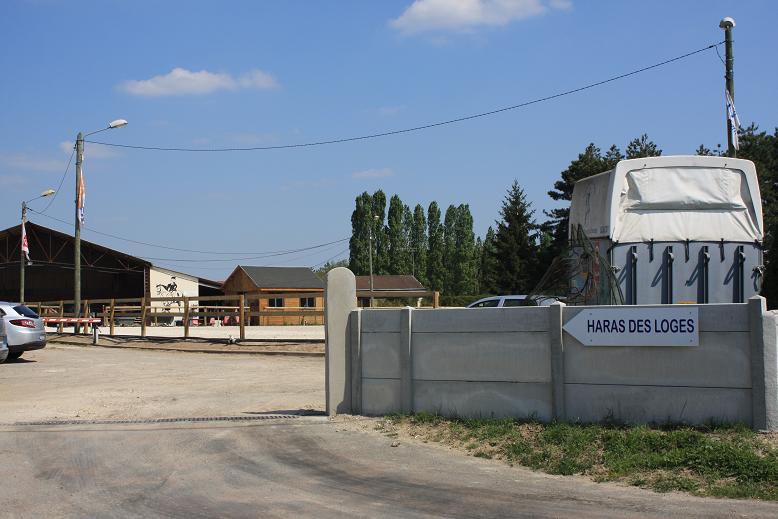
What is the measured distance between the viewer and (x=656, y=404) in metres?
9.20

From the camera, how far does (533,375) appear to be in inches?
396

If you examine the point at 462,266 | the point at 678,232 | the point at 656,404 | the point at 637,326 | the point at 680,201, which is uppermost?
the point at 462,266

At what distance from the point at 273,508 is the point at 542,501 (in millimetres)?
2415

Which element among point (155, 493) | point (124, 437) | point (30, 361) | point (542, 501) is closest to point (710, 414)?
point (542, 501)

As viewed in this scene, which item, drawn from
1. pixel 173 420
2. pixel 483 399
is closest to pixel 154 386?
pixel 173 420

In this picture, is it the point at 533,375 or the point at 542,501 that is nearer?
the point at 542,501

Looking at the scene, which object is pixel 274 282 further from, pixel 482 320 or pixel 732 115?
pixel 482 320

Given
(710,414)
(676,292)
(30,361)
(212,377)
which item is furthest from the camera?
(30,361)

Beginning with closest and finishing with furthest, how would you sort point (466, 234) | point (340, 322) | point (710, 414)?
point (710, 414) < point (340, 322) < point (466, 234)

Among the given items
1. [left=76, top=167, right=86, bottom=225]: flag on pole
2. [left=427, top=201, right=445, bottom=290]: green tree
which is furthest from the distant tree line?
[left=76, top=167, right=86, bottom=225]: flag on pole

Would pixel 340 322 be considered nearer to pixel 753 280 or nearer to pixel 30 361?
pixel 753 280

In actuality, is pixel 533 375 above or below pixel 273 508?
above

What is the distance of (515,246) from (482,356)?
164 ft

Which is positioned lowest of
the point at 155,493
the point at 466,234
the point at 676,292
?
the point at 155,493
